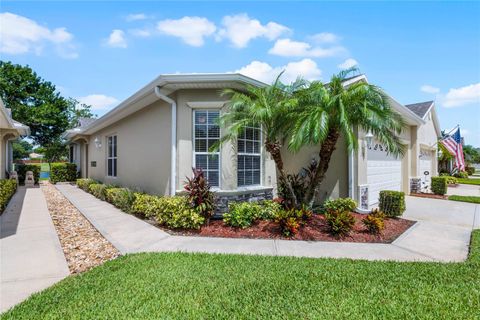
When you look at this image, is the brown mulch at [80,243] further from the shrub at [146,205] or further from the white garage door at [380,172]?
the white garage door at [380,172]

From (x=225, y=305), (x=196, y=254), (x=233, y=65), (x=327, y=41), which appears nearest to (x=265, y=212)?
(x=196, y=254)

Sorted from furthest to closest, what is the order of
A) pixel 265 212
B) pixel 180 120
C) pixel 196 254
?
pixel 180 120 < pixel 265 212 < pixel 196 254

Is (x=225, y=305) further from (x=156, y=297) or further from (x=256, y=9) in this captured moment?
(x=256, y=9)

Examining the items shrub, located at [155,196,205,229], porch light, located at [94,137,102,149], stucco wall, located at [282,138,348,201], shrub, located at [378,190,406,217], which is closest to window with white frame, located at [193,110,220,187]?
shrub, located at [155,196,205,229]

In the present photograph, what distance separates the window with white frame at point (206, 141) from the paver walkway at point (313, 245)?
228cm

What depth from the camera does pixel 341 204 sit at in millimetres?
8469

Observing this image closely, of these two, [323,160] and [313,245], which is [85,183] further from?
[313,245]

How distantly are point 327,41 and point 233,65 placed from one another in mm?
3347

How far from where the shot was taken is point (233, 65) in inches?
340

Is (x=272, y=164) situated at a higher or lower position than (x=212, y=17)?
lower

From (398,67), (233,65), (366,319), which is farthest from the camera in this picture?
(398,67)

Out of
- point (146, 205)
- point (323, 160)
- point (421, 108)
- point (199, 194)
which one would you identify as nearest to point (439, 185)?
point (421, 108)

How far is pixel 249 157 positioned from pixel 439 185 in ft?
40.7

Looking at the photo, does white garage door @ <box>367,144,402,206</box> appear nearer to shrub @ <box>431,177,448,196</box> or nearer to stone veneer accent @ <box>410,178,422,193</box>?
stone veneer accent @ <box>410,178,422,193</box>
